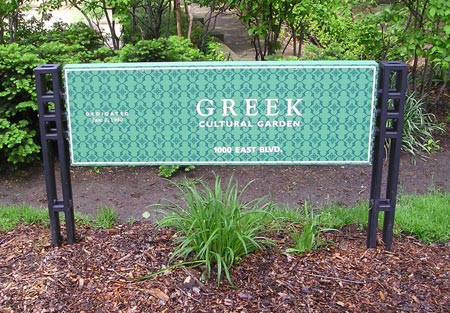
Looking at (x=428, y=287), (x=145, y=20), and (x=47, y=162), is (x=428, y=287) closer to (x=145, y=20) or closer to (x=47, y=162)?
(x=47, y=162)

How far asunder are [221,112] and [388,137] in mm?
1057

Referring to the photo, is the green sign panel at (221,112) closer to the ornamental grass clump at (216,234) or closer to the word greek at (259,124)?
the word greek at (259,124)

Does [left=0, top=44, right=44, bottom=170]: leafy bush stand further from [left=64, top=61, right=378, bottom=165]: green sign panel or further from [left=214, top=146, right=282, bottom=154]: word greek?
[left=214, top=146, right=282, bottom=154]: word greek

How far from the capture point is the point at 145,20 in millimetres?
7816

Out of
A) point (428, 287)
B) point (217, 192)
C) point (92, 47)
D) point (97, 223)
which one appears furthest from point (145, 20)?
point (428, 287)

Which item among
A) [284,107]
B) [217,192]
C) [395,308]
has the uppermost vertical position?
[284,107]

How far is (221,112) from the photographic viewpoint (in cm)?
390

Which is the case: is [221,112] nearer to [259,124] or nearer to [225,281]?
[259,124]

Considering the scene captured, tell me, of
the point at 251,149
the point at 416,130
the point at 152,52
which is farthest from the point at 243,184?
the point at 416,130

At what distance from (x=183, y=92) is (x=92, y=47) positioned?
3468mm

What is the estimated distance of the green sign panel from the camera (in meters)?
3.83

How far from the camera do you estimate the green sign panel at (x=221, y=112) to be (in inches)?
151

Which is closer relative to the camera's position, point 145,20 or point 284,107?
point 284,107

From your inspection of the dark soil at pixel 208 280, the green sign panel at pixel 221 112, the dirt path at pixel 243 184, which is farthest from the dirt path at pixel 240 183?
the green sign panel at pixel 221 112
